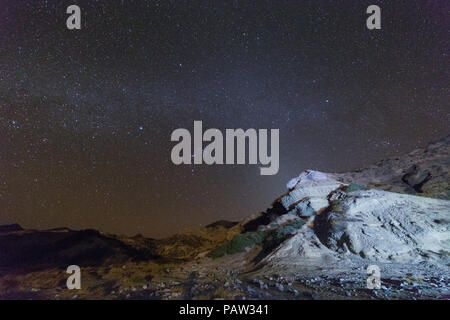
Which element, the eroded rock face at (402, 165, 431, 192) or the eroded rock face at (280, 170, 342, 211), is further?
the eroded rock face at (280, 170, 342, 211)

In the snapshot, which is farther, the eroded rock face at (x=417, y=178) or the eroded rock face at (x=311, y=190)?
the eroded rock face at (x=311, y=190)

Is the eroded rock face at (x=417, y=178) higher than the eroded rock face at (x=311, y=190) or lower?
higher

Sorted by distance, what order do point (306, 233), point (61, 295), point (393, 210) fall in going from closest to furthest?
point (61, 295) < point (393, 210) < point (306, 233)

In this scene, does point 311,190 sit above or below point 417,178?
below

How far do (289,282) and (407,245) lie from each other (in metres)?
9.82

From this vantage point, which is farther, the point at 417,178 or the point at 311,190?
the point at 311,190

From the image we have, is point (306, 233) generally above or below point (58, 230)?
above

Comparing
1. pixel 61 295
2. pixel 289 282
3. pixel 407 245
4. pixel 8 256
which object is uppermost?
pixel 407 245

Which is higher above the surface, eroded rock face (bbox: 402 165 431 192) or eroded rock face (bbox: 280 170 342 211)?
eroded rock face (bbox: 402 165 431 192)
